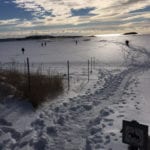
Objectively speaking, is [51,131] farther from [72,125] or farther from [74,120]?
[74,120]

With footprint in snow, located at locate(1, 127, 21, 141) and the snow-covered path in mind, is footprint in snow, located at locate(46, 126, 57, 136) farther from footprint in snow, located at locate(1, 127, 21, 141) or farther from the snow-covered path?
footprint in snow, located at locate(1, 127, 21, 141)

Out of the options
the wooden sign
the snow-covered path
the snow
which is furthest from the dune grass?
the wooden sign

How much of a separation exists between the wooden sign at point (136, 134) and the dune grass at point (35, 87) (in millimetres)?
5110

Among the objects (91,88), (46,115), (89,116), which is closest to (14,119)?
(46,115)

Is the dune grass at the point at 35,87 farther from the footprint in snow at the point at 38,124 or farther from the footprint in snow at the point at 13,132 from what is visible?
the footprint in snow at the point at 13,132

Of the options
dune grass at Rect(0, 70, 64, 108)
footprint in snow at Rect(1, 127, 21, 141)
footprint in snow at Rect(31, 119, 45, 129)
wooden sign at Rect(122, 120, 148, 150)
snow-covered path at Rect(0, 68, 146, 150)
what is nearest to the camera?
wooden sign at Rect(122, 120, 148, 150)

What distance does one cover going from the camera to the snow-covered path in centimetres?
536

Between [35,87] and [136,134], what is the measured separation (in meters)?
6.48

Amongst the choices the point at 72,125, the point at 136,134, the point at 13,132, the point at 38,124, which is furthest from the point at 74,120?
the point at 136,134

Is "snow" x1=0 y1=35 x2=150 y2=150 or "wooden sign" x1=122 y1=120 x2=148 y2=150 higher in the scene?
"wooden sign" x1=122 y1=120 x2=148 y2=150

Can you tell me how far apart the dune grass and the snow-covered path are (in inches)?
20.9

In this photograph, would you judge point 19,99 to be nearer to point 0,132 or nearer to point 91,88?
point 0,132

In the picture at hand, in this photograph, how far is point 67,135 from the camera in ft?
19.4

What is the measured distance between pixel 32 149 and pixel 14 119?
1712 millimetres
